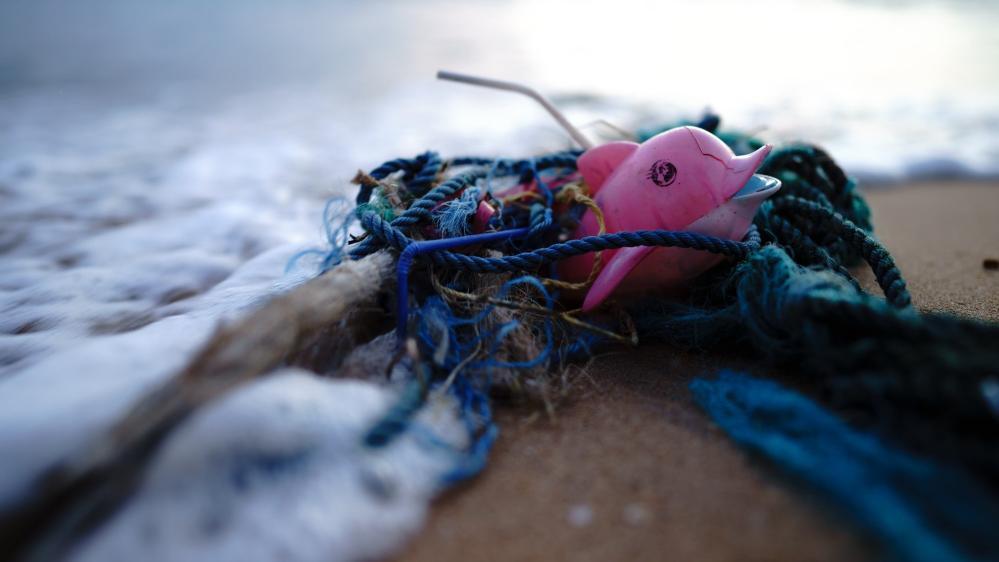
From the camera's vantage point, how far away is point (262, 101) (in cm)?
582

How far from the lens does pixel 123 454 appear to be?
1.08 metres

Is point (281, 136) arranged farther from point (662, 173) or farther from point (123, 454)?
point (123, 454)

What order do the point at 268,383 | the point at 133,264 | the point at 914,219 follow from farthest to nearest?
the point at 914,219
the point at 133,264
the point at 268,383

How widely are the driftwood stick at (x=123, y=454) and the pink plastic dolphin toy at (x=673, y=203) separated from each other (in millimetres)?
847

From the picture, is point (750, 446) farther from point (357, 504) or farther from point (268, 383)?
point (268, 383)

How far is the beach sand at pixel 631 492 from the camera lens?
107cm

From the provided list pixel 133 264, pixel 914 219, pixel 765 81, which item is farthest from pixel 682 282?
pixel 765 81

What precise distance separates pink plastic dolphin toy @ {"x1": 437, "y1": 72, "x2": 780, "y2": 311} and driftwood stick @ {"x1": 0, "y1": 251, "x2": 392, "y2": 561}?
2.78 feet

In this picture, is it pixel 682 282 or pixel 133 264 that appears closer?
pixel 682 282

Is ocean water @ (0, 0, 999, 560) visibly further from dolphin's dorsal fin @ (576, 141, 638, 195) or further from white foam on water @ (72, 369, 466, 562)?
dolphin's dorsal fin @ (576, 141, 638, 195)

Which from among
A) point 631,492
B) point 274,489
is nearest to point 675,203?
point 631,492

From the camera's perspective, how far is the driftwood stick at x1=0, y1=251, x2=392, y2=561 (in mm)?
1078

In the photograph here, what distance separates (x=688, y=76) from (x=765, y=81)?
73 centimetres

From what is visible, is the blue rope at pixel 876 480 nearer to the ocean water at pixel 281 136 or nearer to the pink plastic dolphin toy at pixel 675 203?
the pink plastic dolphin toy at pixel 675 203
